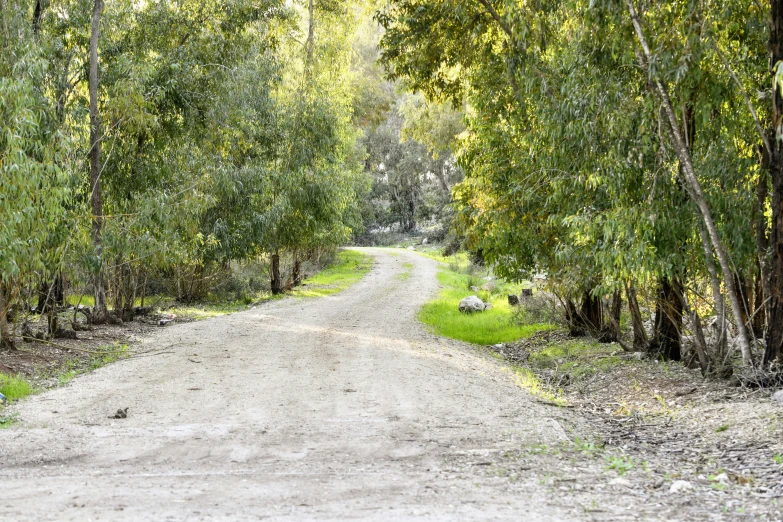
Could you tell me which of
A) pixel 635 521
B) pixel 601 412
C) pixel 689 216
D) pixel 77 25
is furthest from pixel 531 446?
pixel 77 25

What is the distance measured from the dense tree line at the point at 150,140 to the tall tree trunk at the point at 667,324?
9.25m

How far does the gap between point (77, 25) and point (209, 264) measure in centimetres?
950

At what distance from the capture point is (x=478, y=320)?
2077cm

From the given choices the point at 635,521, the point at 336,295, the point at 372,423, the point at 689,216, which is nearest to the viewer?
the point at 635,521

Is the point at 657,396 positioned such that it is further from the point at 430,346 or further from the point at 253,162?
the point at 253,162

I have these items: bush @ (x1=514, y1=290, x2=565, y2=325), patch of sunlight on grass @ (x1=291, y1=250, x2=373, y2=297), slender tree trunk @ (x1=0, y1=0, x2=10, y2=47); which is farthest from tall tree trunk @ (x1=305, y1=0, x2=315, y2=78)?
slender tree trunk @ (x1=0, y1=0, x2=10, y2=47)

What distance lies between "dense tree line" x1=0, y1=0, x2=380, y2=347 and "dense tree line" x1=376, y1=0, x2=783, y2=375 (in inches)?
285

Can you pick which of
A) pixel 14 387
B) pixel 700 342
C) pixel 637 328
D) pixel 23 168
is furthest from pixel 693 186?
pixel 14 387

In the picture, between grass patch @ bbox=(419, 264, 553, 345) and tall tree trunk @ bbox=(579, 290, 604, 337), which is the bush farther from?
tall tree trunk @ bbox=(579, 290, 604, 337)

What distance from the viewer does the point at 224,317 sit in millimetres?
20234

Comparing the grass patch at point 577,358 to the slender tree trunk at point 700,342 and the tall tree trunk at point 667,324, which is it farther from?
the slender tree trunk at point 700,342

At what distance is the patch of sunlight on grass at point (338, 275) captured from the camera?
29.5m

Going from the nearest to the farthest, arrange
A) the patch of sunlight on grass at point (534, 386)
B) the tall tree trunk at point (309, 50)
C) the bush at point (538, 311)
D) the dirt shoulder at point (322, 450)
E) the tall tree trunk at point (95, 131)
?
the dirt shoulder at point (322, 450), the patch of sunlight on grass at point (534, 386), the tall tree trunk at point (95, 131), the bush at point (538, 311), the tall tree trunk at point (309, 50)

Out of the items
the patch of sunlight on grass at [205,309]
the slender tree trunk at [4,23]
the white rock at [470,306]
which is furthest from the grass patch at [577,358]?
the slender tree trunk at [4,23]
